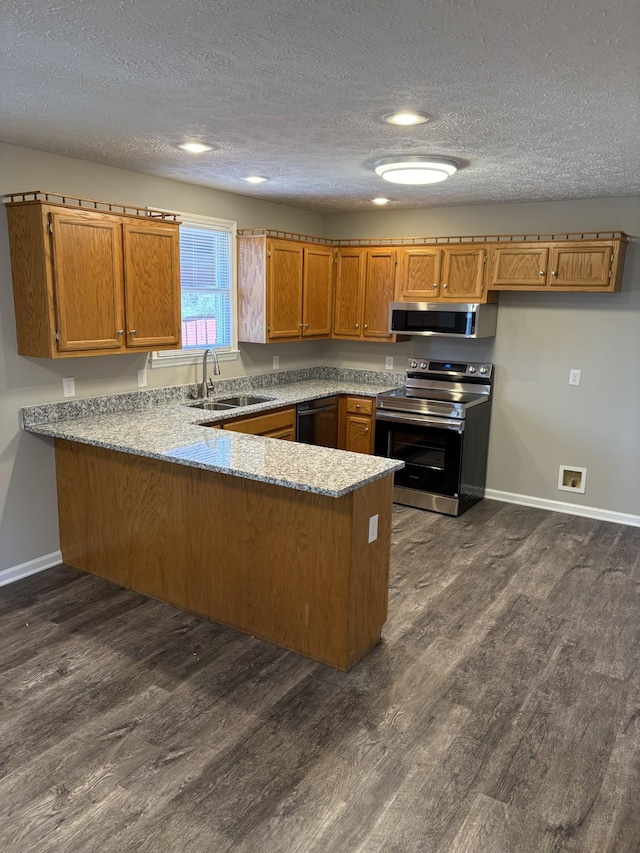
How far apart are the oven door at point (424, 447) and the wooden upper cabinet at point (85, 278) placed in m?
2.12

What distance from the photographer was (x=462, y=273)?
4895mm

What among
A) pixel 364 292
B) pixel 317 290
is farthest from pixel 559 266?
pixel 317 290

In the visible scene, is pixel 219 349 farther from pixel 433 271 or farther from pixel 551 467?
pixel 551 467

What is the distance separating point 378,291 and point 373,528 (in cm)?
305

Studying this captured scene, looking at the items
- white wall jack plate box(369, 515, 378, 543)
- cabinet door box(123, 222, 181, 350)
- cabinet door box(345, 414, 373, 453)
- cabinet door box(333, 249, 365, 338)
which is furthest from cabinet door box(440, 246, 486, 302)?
white wall jack plate box(369, 515, 378, 543)

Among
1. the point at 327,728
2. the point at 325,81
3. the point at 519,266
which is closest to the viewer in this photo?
the point at 325,81

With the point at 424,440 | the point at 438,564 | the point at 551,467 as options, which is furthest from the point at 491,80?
the point at 551,467

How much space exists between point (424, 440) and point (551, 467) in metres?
1.09

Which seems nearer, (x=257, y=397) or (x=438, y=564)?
(x=438, y=564)

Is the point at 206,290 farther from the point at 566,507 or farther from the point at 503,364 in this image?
the point at 566,507

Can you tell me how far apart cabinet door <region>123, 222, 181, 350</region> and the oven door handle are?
6.17 ft

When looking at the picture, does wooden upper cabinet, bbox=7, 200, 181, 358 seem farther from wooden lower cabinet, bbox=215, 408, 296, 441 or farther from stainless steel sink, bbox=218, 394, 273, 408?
stainless steel sink, bbox=218, 394, 273, 408

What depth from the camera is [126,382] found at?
407cm

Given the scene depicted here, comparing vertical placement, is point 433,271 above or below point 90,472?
above
